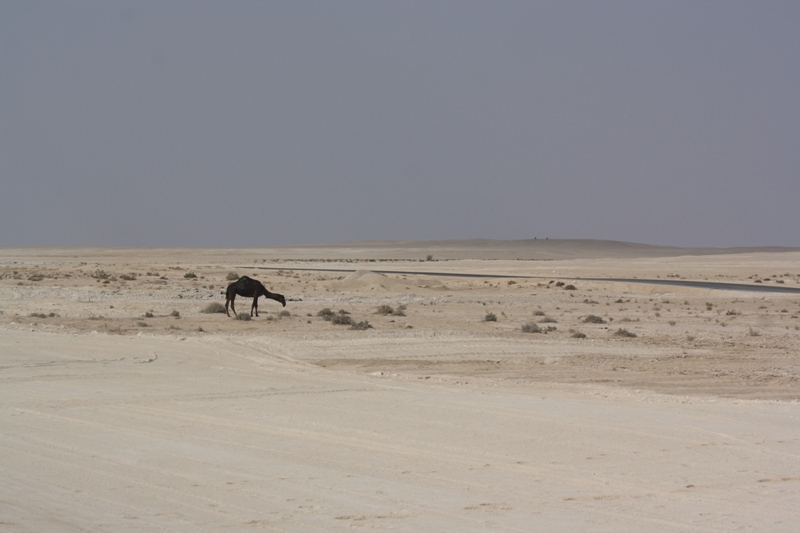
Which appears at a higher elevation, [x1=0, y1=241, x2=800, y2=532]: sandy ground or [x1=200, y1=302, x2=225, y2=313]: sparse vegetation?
[x1=0, y1=241, x2=800, y2=532]: sandy ground

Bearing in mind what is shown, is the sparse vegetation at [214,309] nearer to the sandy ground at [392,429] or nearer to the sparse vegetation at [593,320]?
the sandy ground at [392,429]

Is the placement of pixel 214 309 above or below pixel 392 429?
below

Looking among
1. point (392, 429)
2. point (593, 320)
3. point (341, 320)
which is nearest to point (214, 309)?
point (341, 320)

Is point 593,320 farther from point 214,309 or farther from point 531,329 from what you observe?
point 214,309

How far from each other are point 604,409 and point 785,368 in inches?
317

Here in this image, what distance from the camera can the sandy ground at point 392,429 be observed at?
325 inches

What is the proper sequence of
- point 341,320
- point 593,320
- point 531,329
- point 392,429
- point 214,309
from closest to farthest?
point 392,429, point 531,329, point 341,320, point 593,320, point 214,309

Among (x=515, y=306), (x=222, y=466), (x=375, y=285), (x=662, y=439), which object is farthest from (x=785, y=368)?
(x=375, y=285)

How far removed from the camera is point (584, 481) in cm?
953

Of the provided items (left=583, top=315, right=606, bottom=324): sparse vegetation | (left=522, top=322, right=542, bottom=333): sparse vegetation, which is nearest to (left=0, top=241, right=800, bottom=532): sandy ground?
A: (left=522, top=322, right=542, bottom=333): sparse vegetation

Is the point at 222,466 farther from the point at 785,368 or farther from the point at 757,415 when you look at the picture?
the point at 785,368

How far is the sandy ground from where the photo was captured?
27.1ft

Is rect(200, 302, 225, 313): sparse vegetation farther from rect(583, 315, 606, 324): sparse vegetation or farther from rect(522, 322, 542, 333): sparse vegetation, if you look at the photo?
rect(583, 315, 606, 324): sparse vegetation

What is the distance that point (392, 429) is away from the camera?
1209cm
